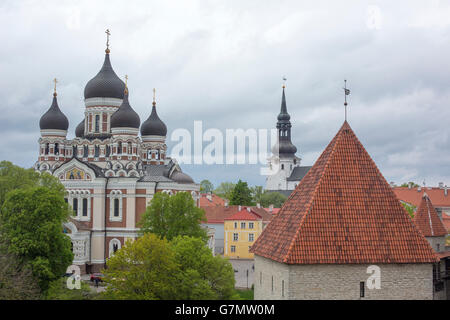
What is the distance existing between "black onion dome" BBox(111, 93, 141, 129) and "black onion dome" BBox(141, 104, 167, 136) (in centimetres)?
730

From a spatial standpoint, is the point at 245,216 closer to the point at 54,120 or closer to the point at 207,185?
the point at 54,120

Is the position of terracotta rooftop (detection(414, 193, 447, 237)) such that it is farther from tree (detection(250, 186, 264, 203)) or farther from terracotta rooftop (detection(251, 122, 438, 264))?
tree (detection(250, 186, 264, 203))

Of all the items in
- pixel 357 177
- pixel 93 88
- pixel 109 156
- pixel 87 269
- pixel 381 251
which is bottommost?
pixel 87 269

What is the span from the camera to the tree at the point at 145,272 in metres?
24.5

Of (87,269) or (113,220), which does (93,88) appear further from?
(87,269)

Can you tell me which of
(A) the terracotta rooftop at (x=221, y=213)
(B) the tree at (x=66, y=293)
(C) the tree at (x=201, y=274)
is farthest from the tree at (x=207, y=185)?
(C) the tree at (x=201, y=274)

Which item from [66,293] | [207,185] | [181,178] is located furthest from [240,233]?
[207,185]

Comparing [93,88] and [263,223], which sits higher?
[93,88]

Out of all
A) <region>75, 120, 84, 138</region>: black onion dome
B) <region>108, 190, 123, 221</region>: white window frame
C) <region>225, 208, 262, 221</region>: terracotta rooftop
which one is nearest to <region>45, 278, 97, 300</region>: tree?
<region>108, 190, 123, 221</region>: white window frame

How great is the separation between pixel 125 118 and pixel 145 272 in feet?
105

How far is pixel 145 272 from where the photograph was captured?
2511 cm
